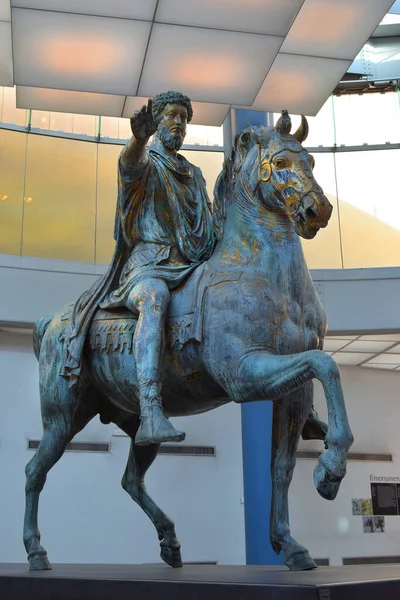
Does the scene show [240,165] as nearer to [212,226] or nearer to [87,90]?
[212,226]

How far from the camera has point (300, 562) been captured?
3600mm

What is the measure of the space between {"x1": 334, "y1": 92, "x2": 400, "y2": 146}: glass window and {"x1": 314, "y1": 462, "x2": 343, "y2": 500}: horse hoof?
11.7m

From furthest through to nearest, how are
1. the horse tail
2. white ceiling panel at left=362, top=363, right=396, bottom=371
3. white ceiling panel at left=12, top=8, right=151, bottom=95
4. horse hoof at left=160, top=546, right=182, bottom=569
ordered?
white ceiling panel at left=362, top=363, right=396, bottom=371 < white ceiling panel at left=12, top=8, right=151, bottom=95 < the horse tail < horse hoof at left=160, top=546, right=182, bottom=569

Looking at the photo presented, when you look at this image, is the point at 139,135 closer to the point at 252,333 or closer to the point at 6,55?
the point at 252,333

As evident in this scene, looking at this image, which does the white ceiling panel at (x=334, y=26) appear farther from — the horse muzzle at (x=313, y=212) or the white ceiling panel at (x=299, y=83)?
the horse muzzle at (x=313, y=212)

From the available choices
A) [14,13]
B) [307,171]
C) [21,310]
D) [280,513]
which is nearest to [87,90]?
[14,13]

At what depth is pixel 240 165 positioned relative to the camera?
13.3 ft

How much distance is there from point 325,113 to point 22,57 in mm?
7282

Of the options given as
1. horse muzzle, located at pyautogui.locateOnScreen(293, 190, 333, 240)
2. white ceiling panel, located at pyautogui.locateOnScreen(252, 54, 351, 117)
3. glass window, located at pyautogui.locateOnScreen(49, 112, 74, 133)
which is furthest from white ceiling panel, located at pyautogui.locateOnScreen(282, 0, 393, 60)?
horse muzzle, located at pyautogui.locateOnScreen(293, 190, 333, 240)

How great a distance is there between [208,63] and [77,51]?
1725 millimetres

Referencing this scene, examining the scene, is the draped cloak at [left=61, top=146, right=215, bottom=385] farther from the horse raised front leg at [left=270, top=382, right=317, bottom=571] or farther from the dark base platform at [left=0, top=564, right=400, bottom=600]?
the dark base platform at [left=0, top=564, right=400, bottom=600]

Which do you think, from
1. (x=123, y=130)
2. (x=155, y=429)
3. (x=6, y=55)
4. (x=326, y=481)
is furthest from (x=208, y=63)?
(x=326, y=481)

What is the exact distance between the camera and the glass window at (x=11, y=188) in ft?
37.6

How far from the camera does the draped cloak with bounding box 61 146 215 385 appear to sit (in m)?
4.28
